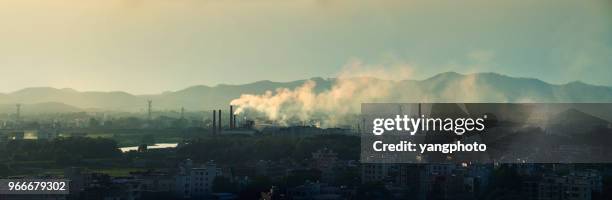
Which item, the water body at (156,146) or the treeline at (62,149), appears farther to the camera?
the water body at (156,146)

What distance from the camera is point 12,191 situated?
6.59 meters

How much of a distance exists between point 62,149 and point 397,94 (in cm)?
225

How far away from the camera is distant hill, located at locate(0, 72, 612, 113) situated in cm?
728

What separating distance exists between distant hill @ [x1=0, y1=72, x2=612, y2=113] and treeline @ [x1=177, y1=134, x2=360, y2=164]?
325 mm

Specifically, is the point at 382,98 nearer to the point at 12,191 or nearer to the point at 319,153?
the point at 319,153

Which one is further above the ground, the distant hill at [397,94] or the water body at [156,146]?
the distant hill at [397,94]

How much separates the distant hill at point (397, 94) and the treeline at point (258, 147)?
0.32 m

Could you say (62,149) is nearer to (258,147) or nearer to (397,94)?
(258,147)

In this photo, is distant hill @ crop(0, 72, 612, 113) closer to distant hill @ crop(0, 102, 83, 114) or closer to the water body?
distant hill @ crop(0, 102, 83, 114)

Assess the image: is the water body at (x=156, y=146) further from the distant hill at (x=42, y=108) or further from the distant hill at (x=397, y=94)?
the distant hill at (x=42, y=108)

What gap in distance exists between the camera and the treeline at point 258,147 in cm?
769

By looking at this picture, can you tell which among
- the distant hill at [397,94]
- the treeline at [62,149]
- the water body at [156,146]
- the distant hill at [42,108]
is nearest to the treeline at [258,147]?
the water body at [156,146]

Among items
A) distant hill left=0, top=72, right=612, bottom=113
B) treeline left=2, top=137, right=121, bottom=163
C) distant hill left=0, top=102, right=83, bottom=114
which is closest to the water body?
treeline left=2, top=137, right=121, bottom=163

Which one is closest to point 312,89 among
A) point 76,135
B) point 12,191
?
point 76,135
